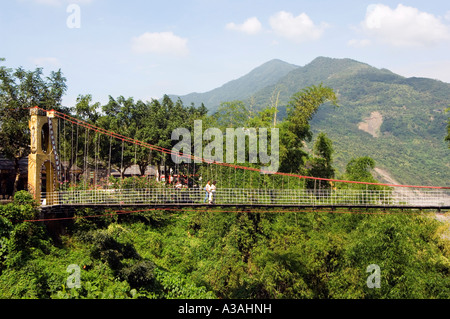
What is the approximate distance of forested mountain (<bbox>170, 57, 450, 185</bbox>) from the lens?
68.1 metres

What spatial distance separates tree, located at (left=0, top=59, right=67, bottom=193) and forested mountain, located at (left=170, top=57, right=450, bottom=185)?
40617mm

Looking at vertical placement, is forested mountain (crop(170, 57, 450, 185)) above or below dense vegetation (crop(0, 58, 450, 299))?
above

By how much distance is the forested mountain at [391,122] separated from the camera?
68.1 metres

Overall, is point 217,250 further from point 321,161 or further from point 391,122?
point 391,122

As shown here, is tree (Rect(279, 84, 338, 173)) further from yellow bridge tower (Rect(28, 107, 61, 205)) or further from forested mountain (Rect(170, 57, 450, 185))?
forested mountain (Rect(170, 57, 450, 185))

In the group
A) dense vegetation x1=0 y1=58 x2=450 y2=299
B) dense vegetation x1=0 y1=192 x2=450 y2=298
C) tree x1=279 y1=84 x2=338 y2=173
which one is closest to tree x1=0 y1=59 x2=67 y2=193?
dense vegetation x1=0 y1=58 x2=450 y2=299

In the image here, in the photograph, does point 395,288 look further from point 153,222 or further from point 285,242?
point 153,222

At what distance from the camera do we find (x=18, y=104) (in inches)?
674

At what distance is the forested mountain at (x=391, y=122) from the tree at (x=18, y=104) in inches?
1599

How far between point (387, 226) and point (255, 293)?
514cm

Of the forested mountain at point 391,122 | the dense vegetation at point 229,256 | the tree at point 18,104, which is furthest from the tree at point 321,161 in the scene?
the forested mountain at point 391,122

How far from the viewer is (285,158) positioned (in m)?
20.8

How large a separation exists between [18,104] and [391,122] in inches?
3399
